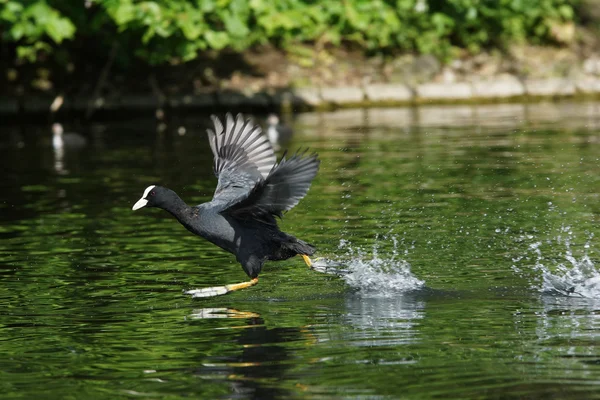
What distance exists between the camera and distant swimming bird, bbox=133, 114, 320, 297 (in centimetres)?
697

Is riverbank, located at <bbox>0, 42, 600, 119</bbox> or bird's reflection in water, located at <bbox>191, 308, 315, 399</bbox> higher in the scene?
riverbank, located at <bbox>0, 42, 600, 119</bbox>

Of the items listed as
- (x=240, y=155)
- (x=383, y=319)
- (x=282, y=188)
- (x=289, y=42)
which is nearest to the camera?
(x=383, y=319)

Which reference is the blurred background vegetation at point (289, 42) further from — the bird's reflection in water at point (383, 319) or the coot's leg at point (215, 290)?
the bird's reflection in water at point (383, 319)

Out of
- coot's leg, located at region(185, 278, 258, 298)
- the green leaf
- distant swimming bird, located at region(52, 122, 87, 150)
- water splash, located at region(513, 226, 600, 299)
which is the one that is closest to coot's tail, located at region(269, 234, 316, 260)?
coot's leg, located at region(185, 278, 258, 298)

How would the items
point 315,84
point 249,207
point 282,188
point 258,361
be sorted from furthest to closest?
point 315,84 < point 249,207 < point 282,188 < point 258,361

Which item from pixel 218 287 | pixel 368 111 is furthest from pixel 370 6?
pixel 218 287

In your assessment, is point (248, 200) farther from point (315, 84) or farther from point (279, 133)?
point (315, 84)

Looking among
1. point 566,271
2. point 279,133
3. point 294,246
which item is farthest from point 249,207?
point 279,133

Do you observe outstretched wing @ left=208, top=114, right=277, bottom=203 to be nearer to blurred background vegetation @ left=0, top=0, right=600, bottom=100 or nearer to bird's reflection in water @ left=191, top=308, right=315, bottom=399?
bird's reflection in water @ left=191, top=308, right=315, bottom=399

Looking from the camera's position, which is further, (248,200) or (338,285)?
(338,285)

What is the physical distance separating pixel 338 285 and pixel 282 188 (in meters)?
1.21

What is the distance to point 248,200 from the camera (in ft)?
23.8

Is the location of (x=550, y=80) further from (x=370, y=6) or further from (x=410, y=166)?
(x=410, y=166)

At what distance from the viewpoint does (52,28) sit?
649 inches
